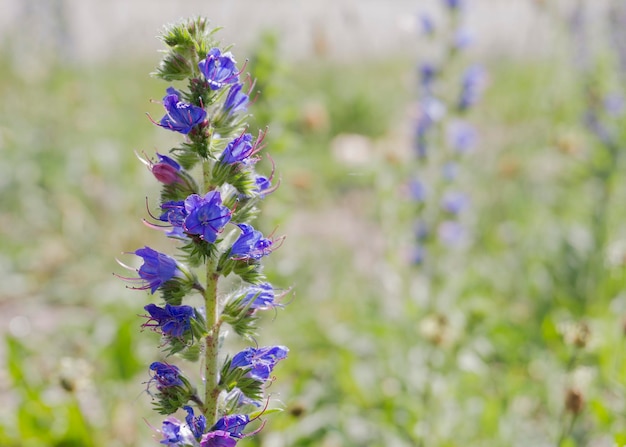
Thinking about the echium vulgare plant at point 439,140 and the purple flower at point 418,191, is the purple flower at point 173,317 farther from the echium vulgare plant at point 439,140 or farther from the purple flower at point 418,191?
the purple flower at point 418,191

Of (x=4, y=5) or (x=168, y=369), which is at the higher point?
(x=4, y=5)

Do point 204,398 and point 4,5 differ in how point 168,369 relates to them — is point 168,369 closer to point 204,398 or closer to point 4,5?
point 204,398

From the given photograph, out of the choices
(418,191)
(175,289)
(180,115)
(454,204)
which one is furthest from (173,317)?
(454,204)

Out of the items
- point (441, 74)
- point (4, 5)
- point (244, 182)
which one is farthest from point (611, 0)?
point (4, 5)

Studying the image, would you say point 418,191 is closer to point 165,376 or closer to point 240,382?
point 240,382

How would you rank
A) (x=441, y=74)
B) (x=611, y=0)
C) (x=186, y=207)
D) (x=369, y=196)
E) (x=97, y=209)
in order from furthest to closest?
1. (x=369, y=196)
2. (x=611, y=0)
3. (x=97, y=209)
4. (x=441, y=74)
5. (x=186, y=207)

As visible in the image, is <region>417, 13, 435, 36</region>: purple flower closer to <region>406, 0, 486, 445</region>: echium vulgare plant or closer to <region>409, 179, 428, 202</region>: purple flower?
<region>406, 0, 486, 445</region>: echium vulgare plant

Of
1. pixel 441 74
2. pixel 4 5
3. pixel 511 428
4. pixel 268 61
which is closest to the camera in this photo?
pixel 511 428
